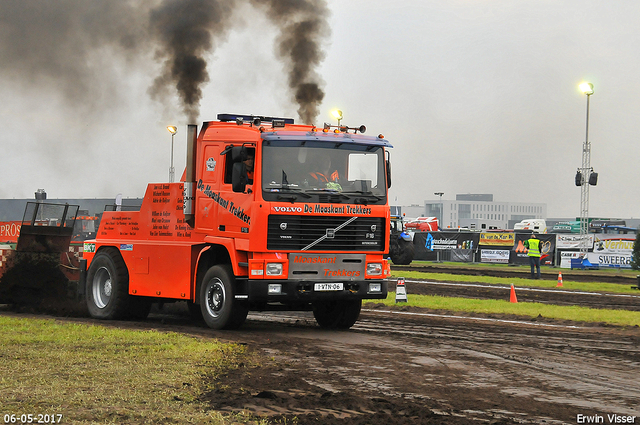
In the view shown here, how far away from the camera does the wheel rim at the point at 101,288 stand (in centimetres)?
1448

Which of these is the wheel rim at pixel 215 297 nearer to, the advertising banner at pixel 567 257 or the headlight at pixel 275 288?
the headlight at pixel 275 288

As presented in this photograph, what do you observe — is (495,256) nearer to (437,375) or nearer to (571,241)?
(571,241)

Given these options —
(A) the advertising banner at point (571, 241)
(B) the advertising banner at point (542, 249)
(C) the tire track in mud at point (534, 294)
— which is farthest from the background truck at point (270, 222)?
(B) the advertising banner at point (542, 249)

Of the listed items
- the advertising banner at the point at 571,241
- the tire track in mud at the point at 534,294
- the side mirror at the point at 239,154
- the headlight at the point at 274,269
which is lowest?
the tire track in mud at the point at 534,294

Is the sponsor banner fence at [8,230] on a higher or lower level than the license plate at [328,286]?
higher

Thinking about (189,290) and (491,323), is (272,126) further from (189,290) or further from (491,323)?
(491,323)

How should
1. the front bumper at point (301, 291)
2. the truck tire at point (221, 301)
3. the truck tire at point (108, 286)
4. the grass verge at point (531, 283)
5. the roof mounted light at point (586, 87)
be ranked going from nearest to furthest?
the front bumper at point (301, 291)
the truck tire at point (221, 301)
the truck tire at point (108, 286)
the grass verge at point (531, 283)
the roof mounted light at point (586, 87)

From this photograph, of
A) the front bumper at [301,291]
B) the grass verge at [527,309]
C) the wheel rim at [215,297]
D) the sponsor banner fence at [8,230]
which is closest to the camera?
the front bumper at [301,291]

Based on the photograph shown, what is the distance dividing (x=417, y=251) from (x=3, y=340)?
36768 millimetres

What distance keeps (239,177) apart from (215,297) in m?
2.16

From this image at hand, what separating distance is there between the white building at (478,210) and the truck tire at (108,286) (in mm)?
Answer: 124022

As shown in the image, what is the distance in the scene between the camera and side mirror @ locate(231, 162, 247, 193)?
1168cm

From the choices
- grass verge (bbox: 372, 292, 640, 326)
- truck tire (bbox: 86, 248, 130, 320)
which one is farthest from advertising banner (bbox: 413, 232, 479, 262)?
truck tire (bbox: 86, 248, 130, 320)

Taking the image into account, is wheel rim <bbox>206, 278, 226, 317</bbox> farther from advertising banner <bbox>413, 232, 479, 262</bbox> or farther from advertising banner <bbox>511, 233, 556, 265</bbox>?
advertising banner <bbox>413, 232, 479, 262</bbox>
